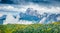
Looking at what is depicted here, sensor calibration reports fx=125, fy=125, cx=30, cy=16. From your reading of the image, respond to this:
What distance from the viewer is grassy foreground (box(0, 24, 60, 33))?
5.32 ft

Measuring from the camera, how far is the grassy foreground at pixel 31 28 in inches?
63.9

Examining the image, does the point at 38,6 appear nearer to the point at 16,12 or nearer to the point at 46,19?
the point at 46,19

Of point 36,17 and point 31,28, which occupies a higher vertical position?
point 36,17

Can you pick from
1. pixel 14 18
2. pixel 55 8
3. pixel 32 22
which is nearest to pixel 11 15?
pixel 14 18

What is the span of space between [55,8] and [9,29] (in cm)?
68

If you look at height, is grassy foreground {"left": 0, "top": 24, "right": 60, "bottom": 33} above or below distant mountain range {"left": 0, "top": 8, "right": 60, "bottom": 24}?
below

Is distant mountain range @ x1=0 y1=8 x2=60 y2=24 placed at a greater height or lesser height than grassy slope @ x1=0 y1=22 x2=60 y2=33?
greater

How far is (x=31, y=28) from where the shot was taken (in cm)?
165

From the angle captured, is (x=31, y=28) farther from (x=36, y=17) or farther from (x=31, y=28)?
(x=36, y=17)

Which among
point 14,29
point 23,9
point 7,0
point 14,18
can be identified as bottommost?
point 14,29

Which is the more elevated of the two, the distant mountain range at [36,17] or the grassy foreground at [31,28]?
the distant mountain range at [36,17]

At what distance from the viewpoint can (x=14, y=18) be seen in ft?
5.39

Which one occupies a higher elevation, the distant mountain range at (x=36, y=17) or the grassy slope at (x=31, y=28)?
the distant mountain range at (x=36, y=17)

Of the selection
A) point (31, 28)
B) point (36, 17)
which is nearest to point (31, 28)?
point (31, 28)
